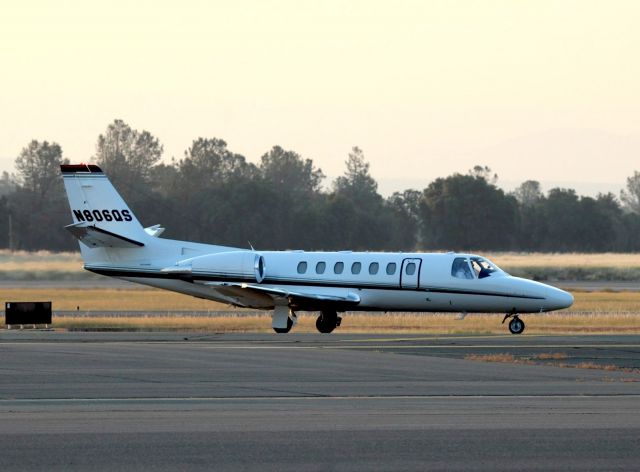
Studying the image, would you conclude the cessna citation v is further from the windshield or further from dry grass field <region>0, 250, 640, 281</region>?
dry grass field <region>0, 250, 640, 281</region>

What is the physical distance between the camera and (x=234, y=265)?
36.4 metres

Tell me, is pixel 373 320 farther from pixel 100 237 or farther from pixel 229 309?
pixel 229 309

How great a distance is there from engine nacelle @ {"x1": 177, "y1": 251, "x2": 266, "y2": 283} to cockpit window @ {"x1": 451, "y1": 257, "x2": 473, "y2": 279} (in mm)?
5225

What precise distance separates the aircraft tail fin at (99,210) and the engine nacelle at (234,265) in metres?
2.29

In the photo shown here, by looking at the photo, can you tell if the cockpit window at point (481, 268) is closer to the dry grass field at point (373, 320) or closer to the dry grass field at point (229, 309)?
the dry grass field at point (373, 320)

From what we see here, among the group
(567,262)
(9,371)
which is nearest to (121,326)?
(9,371)

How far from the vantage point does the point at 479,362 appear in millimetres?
24281

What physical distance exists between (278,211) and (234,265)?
77.1m

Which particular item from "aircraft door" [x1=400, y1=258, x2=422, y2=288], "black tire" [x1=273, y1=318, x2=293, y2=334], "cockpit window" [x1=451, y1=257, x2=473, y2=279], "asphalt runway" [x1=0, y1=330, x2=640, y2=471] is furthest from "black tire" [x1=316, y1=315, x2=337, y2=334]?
"asphalt runway" [x1=0, y1=330, x2=640, y2=471]

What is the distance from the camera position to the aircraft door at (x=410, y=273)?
3541cm

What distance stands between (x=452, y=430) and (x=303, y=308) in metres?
21.7

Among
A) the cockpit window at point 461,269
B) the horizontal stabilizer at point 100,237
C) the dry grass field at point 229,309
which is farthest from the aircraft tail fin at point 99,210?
the cockpit window at point 461,269

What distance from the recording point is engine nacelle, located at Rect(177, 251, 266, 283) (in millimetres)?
36406

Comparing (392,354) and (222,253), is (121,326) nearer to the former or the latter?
(222,253)
